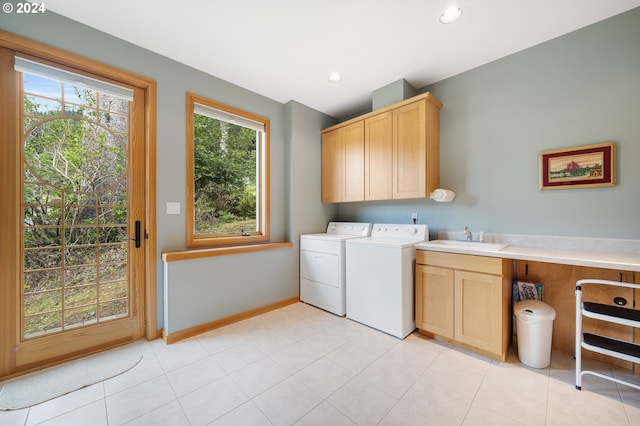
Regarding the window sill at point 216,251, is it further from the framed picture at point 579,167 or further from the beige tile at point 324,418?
the framed picture at point 579,167

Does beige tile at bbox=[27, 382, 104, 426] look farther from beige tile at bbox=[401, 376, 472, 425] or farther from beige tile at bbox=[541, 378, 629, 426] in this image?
beige tile at bbox=[541, 378, 629, 426]

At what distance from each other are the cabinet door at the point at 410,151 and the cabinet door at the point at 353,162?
460 millimetres

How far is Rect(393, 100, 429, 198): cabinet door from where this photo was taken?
2531 mm

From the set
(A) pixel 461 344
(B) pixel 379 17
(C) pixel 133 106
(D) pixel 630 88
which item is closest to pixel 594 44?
(D) pixel 630 88

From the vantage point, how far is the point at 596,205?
1943 millimetres

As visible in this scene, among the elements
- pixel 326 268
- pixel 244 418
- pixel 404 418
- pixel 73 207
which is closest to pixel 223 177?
pixel 73 207

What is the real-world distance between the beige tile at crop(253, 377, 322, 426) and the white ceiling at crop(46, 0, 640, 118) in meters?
2.67

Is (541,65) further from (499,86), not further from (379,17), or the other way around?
(379,17)

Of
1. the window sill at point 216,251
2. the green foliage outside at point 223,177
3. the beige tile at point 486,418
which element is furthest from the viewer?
the green foliage outside at point 223,177

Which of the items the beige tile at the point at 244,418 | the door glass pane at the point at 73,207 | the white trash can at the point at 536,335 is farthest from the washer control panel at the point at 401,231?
the door glass pane at the point at 73,207

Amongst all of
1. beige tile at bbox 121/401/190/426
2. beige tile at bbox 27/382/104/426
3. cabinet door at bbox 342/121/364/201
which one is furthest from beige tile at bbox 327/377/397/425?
cabinet door at bbox 342/121/364/201

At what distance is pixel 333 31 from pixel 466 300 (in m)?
2.49

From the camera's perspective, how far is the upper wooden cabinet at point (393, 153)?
2.55m

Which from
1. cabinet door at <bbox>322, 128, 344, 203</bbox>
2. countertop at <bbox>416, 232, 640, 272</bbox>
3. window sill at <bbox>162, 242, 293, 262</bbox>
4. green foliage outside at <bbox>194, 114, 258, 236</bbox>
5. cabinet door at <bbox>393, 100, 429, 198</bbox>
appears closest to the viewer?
countertop at <bbox>416, 232, 640, 272</bbox>
